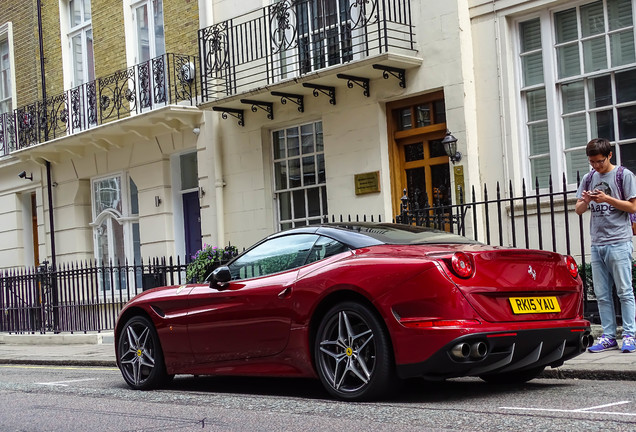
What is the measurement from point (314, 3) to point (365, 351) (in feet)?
32.2

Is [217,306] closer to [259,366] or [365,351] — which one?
[259,366]

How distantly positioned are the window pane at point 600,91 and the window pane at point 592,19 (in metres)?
0.62

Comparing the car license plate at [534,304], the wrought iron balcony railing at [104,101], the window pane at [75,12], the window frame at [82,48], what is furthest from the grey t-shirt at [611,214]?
the window pane at [75,12]

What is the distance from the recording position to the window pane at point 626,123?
39.5ft

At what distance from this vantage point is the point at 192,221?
62.1ft

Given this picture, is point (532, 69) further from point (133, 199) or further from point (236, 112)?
point (133, 199)

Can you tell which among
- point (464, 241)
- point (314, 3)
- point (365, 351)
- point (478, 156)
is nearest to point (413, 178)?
point (478, 156)

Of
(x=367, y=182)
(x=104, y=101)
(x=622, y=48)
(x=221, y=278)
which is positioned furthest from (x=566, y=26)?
(x=104, y=101)

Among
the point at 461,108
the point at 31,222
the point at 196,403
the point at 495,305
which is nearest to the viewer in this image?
the point at 495,305

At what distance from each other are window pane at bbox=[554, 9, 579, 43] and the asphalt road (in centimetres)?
613

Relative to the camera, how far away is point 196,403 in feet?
25.0

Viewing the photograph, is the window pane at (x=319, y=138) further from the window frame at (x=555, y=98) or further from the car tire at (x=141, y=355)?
the car tire at (x=141, y=355)

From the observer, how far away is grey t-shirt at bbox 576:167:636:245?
8.78 m

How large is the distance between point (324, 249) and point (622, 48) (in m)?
6.44
